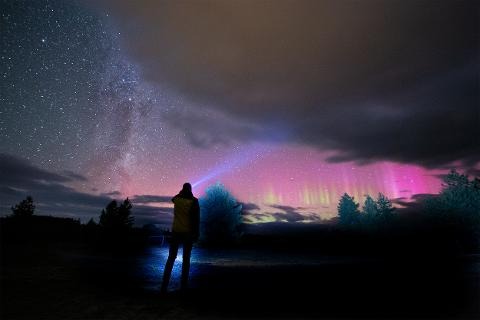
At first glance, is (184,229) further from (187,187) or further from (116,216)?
(116,216)

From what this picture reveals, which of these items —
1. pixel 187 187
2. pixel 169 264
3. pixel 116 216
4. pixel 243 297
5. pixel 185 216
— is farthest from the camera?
pixel 116 216

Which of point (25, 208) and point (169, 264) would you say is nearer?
point (169, 264)

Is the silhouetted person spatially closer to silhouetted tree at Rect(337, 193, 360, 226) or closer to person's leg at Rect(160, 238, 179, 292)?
person's leg at Rect(160, 238, 179, 292)

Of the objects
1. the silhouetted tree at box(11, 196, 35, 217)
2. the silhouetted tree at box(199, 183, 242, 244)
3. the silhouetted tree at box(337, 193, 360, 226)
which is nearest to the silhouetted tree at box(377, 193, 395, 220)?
the silhouetted tree at box(337, 193, 360, 226)

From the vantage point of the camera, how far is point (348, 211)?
66.6 meters

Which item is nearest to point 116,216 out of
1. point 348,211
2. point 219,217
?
point 219,217

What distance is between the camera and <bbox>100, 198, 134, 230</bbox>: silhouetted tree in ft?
182

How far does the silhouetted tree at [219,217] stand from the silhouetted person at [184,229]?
57.5ft

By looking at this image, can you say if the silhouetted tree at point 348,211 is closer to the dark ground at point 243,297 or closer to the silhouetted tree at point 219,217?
the silhouetted tree at point 219,217

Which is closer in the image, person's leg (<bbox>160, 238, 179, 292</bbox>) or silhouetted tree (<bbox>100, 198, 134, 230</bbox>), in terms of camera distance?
person's leg (<bbox>160, 238, 179, 292</bbox>)

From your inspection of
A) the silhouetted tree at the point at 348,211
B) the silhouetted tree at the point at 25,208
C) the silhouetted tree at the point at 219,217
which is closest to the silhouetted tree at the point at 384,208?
the silhouetted tree at the point at 348,211

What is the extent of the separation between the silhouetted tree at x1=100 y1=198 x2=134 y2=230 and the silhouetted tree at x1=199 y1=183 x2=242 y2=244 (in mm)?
37486

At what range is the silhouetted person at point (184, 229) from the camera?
588cm

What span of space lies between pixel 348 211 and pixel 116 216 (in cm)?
5180
